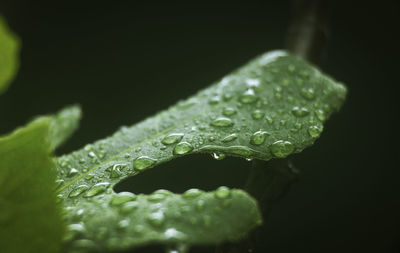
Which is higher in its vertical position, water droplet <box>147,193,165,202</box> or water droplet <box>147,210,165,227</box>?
water droplet <box>147,193,165,202</box>

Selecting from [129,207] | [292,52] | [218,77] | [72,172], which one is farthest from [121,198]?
[218,77]

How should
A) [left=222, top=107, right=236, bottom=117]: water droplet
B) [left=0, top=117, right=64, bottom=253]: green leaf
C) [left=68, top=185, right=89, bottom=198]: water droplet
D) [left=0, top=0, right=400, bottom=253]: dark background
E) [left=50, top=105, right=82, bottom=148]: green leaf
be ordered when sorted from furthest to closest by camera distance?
1. [left=0, top=0, right=400, bottom=253]: dark background
2. [left=50, top=105, right=82, bottom=148]: green leaf
3. [left=222, top=107, right=236, bottom=117]: water droplet
4. [left=68, top=185, right=89, bottom=198]: water droplet
5. [left=0, top=117, right=64, bottom=253]: green leaf

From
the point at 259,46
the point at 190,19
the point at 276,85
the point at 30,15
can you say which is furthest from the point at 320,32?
the point at 30,15

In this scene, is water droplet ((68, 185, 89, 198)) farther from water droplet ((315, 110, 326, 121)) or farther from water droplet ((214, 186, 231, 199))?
water droplet ((315, 110, 326, 121))

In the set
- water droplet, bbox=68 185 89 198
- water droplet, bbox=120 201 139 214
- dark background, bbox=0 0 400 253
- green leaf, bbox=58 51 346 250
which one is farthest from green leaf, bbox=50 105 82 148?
dark background, bbox=0 0 400 253

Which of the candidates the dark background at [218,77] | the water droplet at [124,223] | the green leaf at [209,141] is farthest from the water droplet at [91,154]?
the dark background at [218,77]

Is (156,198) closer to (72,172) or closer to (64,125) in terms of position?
(72,172)

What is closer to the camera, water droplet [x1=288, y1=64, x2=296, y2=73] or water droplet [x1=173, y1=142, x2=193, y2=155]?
water droplet [x1=173, y1=142, x2=193, y2=155]
